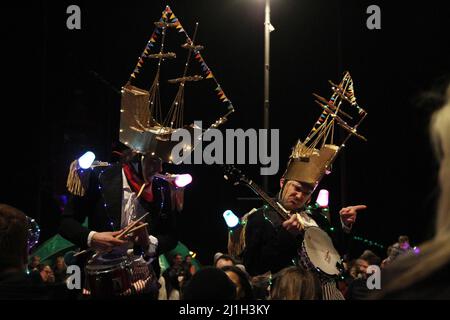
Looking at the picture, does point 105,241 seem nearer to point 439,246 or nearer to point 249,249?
point 249,249

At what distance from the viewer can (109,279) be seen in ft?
14.7

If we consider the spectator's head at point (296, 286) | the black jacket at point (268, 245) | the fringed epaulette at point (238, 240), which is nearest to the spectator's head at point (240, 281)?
the spectator's head at point (296, 286)

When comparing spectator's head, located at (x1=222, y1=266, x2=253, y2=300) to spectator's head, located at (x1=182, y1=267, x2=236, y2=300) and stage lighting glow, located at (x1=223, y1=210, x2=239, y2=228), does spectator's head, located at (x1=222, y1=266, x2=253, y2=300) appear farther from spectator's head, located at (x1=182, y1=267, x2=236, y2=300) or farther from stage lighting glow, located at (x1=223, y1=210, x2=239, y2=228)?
stage lighting glow, located at (x1=223, y1=210, x2=239, y2=228)

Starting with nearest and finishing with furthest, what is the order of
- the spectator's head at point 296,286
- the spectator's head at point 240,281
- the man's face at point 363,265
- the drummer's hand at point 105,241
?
the spectator's head at point 296,286
the spectator's head at point 240,281
the drummer's hand at point 105,241
the man's face at point 363,265

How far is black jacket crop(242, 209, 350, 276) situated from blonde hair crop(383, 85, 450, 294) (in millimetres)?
3922

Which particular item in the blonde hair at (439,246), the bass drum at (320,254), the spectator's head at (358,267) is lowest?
the spectator's head at (358,267)

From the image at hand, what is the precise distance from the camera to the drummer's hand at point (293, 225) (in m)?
5.34

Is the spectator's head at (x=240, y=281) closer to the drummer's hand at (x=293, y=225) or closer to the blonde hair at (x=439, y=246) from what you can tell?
the drummer's hand at (x=293, y=225)

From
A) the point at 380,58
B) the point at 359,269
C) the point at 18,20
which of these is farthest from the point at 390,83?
the point at 18,20

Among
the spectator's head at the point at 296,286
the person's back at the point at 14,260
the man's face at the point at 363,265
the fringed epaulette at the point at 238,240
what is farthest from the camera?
the man's face at the point at 363,265

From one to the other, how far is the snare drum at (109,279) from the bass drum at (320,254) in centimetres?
166

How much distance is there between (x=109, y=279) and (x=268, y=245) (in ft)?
5.25
